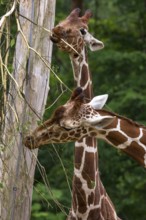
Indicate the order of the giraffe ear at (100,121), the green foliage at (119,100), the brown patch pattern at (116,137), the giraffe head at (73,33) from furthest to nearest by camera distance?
the green foliage at (119,100) → the giraffe head at (73,33) → the brown patch pattern at (116,137) → the giraffe ear at (100,121)

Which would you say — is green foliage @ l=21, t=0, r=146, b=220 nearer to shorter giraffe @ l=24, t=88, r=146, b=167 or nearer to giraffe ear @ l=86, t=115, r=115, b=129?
shorter giraffe @ l=24, t=88, r=146, b=167

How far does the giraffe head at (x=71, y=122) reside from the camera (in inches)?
308

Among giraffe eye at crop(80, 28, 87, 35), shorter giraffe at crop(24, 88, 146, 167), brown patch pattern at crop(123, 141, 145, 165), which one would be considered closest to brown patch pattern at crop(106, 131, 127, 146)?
shorter giraffe at crop(24, 88, 146, 167)

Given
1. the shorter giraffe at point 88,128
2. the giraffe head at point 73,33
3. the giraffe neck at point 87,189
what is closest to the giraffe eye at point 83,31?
the giraffe head at point 73,33

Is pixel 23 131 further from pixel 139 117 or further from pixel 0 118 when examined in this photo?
pixel 139 117

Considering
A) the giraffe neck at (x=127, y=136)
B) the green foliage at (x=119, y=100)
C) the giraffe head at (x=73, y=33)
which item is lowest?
the green foliage at (x=119, y=100)

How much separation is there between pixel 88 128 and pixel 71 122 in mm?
207

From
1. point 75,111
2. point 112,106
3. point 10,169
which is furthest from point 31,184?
point 112,106

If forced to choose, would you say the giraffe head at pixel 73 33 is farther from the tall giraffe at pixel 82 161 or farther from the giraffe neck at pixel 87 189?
the giraffe neck at pixel 87 189

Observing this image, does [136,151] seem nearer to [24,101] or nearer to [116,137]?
[116,137]

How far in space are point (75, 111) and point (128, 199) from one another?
695 centimetres

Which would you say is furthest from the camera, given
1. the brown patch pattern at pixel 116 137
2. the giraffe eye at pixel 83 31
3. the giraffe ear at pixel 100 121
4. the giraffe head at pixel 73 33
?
the giraffe eye at pixel 83 31

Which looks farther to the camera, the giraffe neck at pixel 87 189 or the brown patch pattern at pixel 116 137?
the giraffe neck at pixel 87 189

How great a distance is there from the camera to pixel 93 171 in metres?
8.75
